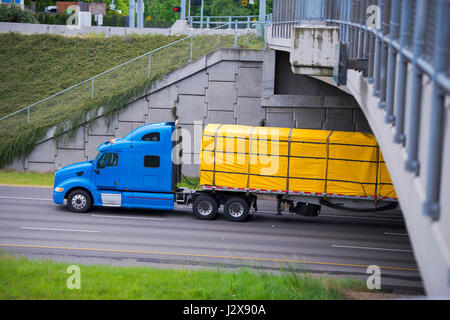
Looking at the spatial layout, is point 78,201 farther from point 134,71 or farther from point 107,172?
point 134,71

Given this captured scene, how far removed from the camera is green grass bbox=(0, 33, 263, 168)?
29141 mm

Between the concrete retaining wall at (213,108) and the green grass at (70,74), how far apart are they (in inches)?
22.4

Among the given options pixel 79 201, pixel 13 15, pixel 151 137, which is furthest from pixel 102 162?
pixel 13 15

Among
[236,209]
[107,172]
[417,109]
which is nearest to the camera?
[417,109]

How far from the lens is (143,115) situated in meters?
29.1

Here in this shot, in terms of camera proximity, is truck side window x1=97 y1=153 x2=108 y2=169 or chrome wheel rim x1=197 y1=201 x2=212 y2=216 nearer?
chrome wheel rim x1=197 y1=201 x2=212 y2=216

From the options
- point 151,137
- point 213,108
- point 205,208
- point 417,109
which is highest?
point 417,109

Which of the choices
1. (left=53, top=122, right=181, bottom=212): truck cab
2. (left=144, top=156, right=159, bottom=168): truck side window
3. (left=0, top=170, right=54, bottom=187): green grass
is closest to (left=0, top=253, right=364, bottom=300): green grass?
(left=53, top=122, right=181, bottom=212): truck cab

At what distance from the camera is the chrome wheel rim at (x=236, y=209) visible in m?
21.4

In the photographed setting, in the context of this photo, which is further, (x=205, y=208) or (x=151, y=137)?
(x=151, y=137)

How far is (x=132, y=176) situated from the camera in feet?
70.9

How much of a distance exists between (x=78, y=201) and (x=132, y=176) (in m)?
2.11

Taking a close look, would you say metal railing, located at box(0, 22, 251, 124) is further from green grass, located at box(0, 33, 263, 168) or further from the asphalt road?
the asphalt road

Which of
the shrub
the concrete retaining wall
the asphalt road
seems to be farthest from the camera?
the shrub
